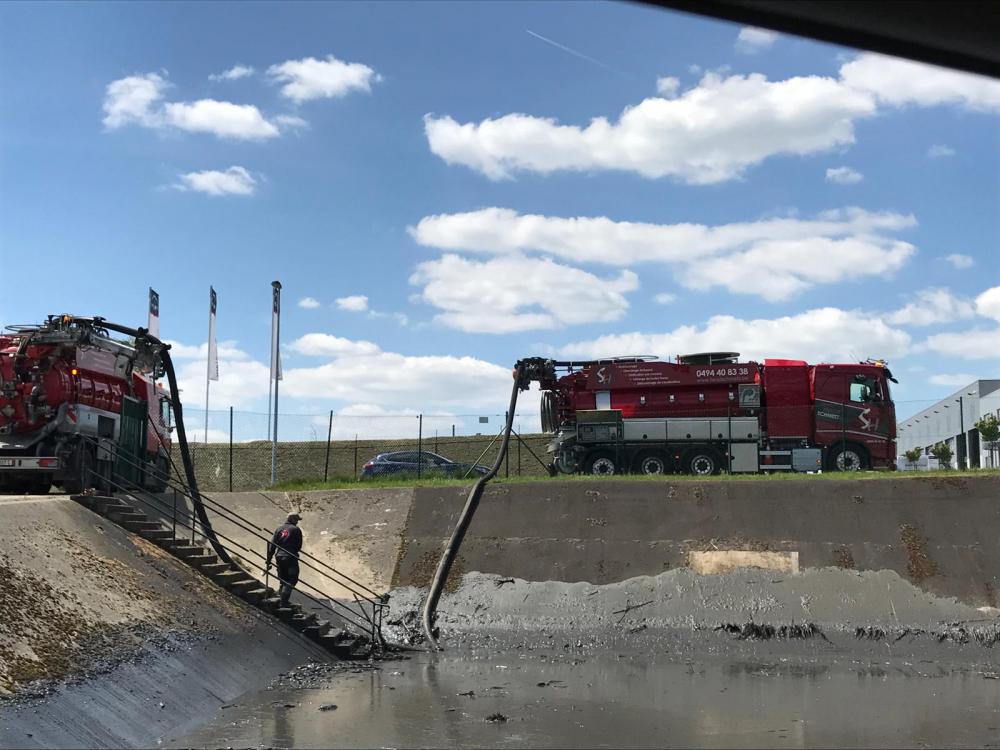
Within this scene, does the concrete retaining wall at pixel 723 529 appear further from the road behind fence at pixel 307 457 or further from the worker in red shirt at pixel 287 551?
the road behind fence at pixel 307 457

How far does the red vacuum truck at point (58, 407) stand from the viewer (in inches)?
766

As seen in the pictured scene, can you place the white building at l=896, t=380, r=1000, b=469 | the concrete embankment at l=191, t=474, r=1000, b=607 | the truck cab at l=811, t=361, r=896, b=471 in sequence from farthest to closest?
1. the white building at l=896, t=380, r=1000, b=469
2. the truck cab at l=811, t=361, r=896, b=471
3. the concrete embankment at l=191, t=474, r=1000, b=607

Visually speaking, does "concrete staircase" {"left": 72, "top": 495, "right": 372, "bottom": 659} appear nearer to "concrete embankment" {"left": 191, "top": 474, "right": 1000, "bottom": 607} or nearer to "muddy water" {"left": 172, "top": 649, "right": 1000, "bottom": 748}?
"muddy water" {"left": 172, "top": 649, "right": 1000, "bottom": 748}

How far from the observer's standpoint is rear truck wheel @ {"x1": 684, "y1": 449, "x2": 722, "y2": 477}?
30.1 m

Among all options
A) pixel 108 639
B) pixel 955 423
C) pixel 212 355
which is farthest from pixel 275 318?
pixel 955 423

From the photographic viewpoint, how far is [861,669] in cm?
1664

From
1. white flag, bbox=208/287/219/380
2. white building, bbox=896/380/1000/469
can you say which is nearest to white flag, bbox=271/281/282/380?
white flag, bbox=208/287/219/380

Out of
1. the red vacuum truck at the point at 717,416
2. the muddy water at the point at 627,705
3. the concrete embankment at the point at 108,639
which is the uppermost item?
the red vacuum truck at the point at 717,416

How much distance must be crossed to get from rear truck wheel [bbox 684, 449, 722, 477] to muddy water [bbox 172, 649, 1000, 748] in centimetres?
1243

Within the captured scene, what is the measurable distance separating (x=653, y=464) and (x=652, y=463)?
0.04 metres

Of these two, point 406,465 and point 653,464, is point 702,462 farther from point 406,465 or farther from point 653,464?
point 406,465

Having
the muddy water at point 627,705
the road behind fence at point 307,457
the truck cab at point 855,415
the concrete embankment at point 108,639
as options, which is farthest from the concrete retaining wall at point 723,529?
the road behind fence at point 307,457

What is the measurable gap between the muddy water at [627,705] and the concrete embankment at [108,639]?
673mm

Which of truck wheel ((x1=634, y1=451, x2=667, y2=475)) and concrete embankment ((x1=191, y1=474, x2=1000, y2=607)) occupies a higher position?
truck wheel ((x1=634, y1=451, x2=667, y2=475))
